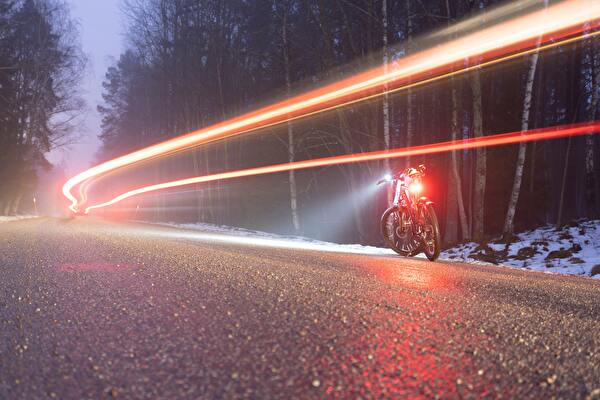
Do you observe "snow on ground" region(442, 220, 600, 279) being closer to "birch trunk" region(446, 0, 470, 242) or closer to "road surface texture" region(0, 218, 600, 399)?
"birch trunk" region(446, 0, 470, 242)

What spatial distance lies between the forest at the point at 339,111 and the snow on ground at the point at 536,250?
1.17 m

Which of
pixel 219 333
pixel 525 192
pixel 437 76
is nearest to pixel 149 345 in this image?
pixel 219 333

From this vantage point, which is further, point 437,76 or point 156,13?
point 156,13

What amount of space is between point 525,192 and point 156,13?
25.8m

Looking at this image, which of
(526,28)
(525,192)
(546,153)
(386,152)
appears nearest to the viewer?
(526,28)

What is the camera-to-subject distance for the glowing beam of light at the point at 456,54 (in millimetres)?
12812

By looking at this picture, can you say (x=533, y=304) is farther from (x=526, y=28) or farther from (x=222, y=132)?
(x=222, y=132)

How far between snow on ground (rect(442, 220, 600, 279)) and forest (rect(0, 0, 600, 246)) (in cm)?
118

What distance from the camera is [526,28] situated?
12.6m

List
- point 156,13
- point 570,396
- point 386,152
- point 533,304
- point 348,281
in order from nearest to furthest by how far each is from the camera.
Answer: point 570,396
point 533,304
point 348,281
point 386,152
point 156,13

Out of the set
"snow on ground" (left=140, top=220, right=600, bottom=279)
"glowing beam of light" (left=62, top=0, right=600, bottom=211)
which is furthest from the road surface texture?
"glowing beam of light" (left=62, top=0, right=600, bottom=211)

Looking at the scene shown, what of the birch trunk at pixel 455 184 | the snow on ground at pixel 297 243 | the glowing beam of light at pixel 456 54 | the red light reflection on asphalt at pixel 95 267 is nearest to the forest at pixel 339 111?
the birch trunk at pixel 455 184

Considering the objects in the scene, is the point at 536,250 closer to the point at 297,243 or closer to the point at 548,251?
the point at 548,251

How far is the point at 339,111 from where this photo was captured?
61.6ft
